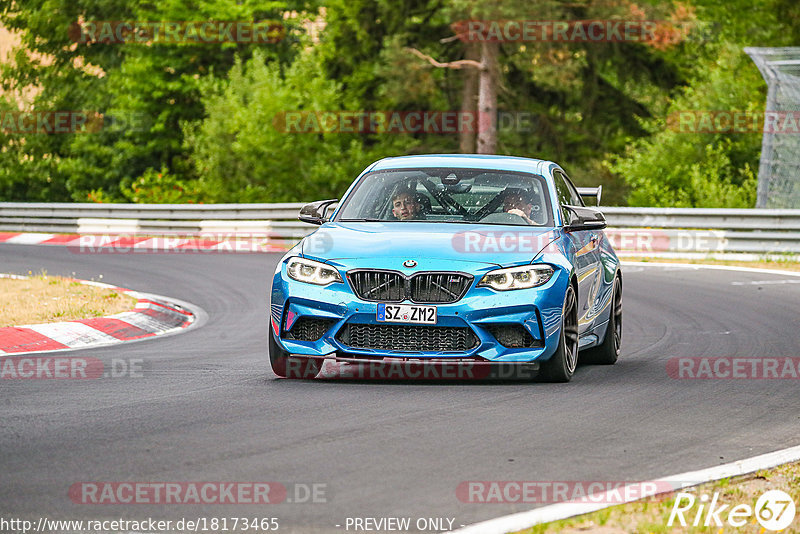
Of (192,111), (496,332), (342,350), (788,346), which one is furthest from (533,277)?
(192,111)

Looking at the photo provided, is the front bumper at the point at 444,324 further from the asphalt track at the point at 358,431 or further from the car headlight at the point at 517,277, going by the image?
the asphalt track at the point at 358,431

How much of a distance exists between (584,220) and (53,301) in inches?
275

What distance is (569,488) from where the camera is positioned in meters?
5.90

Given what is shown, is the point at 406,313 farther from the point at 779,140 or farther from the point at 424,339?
the point at 779,140

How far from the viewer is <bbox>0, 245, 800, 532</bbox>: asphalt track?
5.73 metres

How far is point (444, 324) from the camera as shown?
8.85 metres

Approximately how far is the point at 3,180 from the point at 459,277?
45577 millimetres

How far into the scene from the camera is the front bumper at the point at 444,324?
8.87 metres

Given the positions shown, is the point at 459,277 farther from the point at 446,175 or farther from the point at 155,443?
the point at 155,443

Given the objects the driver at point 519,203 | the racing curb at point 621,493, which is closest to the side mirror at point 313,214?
the driver at point 519,203

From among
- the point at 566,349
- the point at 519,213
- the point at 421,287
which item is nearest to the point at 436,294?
the point at 421,287

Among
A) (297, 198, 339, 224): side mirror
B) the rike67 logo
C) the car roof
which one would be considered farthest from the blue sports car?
the rike67 logo

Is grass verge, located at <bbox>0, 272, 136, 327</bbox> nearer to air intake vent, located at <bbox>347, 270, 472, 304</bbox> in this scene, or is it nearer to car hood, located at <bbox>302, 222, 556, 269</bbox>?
car hood, located at <bbox>302, 222, 556, 269</bbox>

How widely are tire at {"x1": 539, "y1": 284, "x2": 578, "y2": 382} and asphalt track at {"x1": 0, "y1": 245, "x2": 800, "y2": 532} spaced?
0.10 metres
